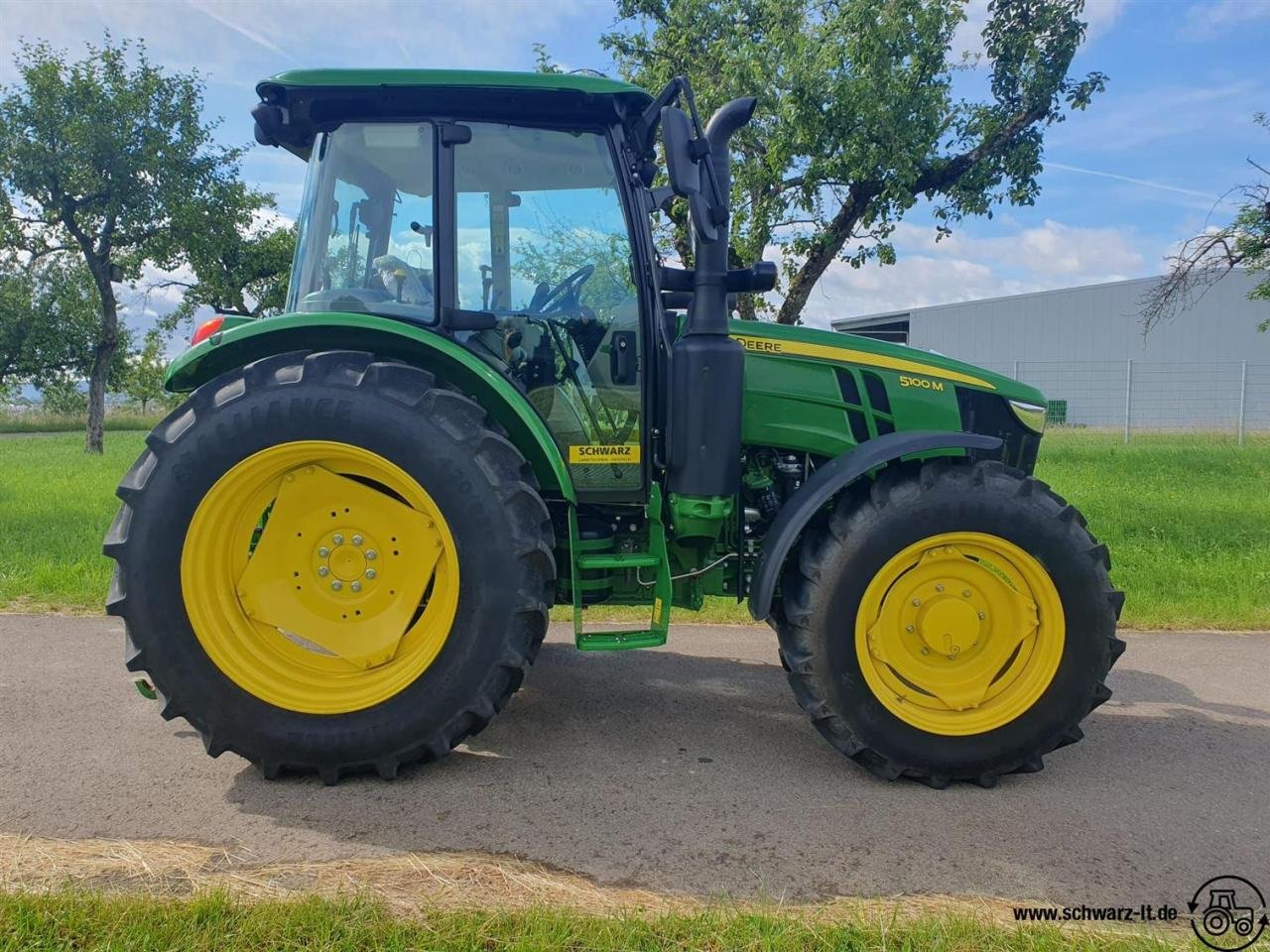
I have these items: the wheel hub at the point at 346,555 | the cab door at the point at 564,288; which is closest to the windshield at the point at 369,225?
the cab door at the point at 564,288

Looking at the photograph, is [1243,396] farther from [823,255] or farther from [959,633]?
[959,633]

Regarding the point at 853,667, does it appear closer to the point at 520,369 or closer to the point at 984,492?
the point at 984,492

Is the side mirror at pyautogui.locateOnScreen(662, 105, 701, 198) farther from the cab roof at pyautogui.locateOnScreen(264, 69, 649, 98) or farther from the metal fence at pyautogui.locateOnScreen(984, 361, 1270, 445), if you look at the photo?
the metal fence at pyautogui.locateOnScreen(984, 361, 1270, 445)

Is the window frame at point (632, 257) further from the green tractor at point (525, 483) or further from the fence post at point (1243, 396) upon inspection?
the fence post at point (1243, 396)

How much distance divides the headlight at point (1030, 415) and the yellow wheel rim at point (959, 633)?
941 millimetres

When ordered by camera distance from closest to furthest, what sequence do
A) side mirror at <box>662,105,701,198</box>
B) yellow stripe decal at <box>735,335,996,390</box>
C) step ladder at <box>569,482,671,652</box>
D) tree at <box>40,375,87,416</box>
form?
side mirror at <box>662,105,701,198</box> → step ladder at <box>569,482,671,652</box> → yellow stripe decal at <box>735,335,996,390</box> → tree at <box>40,375,87,416</box>

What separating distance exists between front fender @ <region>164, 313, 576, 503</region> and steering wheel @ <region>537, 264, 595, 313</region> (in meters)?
0.35

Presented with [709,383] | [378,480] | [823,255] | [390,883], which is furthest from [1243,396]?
[390,883]

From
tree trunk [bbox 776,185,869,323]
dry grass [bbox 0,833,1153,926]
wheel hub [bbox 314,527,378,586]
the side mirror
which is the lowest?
dry grass [bbox 0,833,1153,926]

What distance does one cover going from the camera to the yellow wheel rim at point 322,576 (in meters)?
2.80

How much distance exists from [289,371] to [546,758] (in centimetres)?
164

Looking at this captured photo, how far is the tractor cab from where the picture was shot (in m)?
3.10

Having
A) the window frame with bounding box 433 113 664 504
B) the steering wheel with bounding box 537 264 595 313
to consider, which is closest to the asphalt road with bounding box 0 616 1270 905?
the window frame with bounding box 433 113 664 504

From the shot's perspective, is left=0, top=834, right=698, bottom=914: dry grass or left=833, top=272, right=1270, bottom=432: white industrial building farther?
left=833, top=272, right=1270, bottom=432: white industrial building
